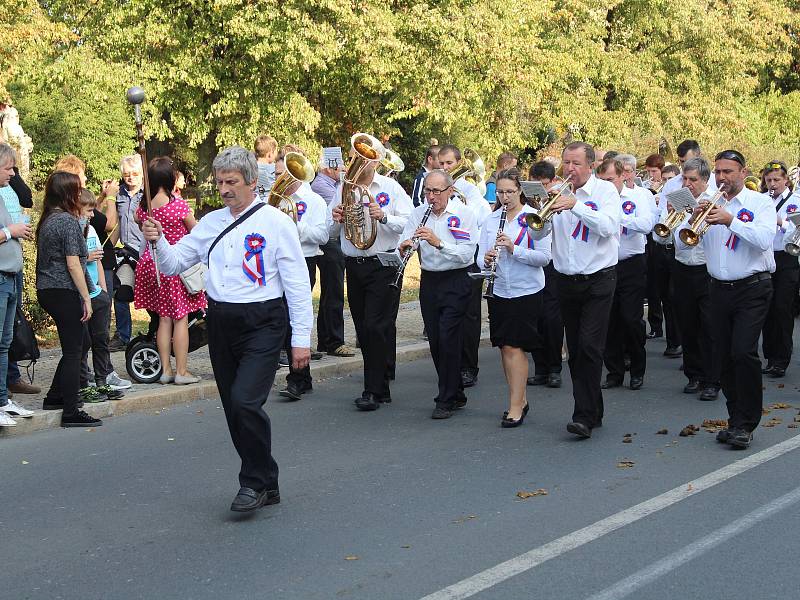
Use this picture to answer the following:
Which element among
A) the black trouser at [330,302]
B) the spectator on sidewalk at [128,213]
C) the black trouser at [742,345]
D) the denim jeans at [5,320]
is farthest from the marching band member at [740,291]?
the spectator on sidewalk at [128,213]

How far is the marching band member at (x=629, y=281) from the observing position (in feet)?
35.6

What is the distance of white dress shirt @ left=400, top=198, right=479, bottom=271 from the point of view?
9.39 m

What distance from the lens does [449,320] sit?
9.46 metres

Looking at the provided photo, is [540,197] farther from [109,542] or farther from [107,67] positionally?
[107,67]

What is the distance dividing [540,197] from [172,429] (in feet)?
10.7

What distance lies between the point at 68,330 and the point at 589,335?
3805mm

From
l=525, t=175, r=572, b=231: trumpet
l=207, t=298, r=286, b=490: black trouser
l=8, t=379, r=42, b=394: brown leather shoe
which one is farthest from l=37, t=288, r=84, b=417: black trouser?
l=525, t=175, r=572, b=231: trumpet

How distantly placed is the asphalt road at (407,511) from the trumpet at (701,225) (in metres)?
1.43

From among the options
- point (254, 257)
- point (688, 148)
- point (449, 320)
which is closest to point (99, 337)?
point (449, 320)

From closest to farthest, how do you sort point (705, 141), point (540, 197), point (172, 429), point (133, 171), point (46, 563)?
point (46, 563), point (540, 197), point (172, 429), point (133, 171), point (705, 141)

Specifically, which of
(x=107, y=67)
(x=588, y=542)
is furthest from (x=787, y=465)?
(x=107, y=67)

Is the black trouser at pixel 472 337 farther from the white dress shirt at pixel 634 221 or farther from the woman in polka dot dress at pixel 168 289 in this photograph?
the woman in polka dot dress at pixel 168 289

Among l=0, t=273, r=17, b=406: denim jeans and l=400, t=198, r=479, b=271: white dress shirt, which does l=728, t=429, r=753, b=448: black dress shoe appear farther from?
l=0, t=273, r=17, b=406: denim jeans

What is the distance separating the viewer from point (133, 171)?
10.9 metres
